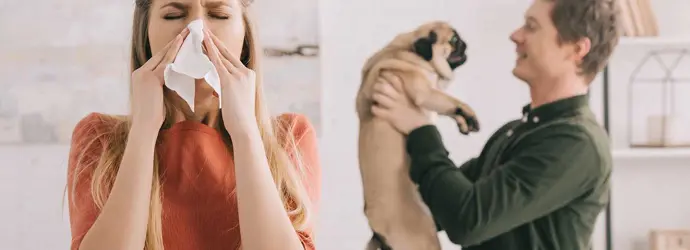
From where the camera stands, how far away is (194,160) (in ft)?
3.37

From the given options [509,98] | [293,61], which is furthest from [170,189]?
[509,98]

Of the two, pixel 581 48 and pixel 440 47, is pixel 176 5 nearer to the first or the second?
pixel 440 47

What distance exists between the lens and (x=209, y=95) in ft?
3.29

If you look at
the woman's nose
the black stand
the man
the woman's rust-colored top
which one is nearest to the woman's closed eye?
the woman's rust-colored top

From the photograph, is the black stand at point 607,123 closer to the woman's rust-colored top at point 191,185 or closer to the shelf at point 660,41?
the shelf at point 660,41

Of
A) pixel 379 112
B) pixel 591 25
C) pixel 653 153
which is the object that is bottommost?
pixel 653 153

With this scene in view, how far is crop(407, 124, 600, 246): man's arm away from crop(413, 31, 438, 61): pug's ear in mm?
154

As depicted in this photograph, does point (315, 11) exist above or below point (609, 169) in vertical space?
above

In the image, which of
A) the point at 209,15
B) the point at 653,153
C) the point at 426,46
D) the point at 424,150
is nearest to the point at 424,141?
the point at 424,150

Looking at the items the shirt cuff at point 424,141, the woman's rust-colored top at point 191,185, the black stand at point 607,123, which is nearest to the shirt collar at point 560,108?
the shirt cuff at point 424,141

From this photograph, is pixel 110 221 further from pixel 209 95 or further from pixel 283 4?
pixel 283 4

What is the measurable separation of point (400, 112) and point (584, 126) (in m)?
0.24

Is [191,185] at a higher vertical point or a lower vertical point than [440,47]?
lower

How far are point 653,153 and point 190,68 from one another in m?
0.83
